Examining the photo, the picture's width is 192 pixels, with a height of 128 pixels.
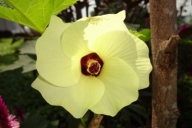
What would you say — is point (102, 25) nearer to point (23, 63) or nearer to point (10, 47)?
point (23, 63)

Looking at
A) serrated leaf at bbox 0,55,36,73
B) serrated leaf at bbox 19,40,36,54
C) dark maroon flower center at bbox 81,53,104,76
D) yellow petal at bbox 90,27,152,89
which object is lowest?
serrated leaf at bbox 0,55,36,73

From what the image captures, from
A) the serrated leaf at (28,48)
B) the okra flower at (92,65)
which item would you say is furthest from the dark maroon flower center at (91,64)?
the serrated leaf at (28,48)

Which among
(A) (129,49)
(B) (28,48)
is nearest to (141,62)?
(A) (129,49)

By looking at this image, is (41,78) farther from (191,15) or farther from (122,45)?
(191,15)

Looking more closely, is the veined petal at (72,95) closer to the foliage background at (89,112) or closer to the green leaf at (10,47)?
the foliage background at (89,112)

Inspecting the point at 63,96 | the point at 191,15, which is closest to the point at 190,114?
the point at 63,96

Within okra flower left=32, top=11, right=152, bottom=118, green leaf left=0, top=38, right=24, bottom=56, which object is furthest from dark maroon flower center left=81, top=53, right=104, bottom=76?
→ green leaf left=0, top=38, right=24, bottom=56

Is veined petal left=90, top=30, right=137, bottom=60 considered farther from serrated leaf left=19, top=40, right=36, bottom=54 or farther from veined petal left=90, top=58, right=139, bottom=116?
serrated leaf left=19, top=40, right=36, bottom=54
